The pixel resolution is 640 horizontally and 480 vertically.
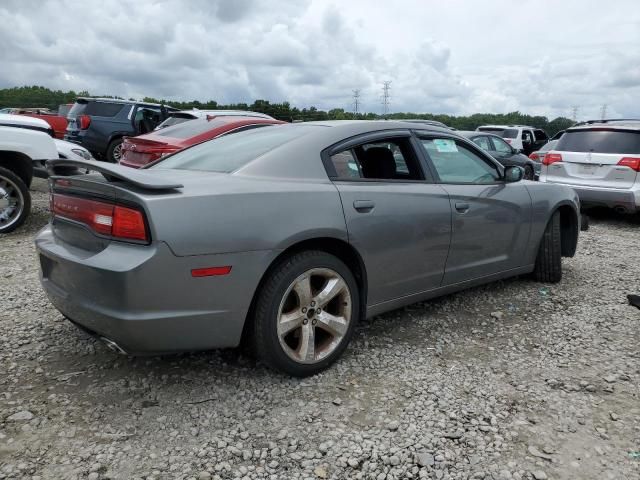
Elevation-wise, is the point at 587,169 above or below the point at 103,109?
below

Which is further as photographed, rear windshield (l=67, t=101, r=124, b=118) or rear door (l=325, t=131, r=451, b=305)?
rear windshield (l=67, t=101, r=124, b=118)

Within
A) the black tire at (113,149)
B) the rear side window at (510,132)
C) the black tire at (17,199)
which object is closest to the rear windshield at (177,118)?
the black tire at (113,149)

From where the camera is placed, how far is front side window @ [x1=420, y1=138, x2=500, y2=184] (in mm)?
3773

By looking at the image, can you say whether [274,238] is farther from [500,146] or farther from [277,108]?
[277,108]

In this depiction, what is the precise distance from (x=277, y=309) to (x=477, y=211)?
6.01 ft

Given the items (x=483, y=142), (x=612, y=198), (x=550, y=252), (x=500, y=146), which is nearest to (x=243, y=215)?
(x=550, y=252)

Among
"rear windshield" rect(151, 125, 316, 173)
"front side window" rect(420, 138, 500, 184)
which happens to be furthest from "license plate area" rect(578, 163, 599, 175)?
"rear windshield" rect(151, 125, 316, 173)

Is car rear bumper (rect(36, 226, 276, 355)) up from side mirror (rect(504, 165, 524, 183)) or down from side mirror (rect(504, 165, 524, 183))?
down

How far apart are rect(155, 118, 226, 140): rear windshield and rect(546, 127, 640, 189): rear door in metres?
5.45

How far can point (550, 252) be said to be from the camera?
15.4 ft

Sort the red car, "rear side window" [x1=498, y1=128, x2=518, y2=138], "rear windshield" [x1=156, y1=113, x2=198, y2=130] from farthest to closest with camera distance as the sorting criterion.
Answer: "rear side window" [x1=498, y1=128, x2=518, y2=138], "rear windshield" [x1=156, y1=113, x2=198, y2=130], the red car

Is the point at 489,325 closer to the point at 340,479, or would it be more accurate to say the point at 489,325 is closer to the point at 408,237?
the point at 408,237

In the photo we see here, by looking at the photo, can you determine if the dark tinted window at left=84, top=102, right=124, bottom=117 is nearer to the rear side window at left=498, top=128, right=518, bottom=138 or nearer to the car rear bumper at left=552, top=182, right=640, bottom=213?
the car rear bumper at left=552, top=182, right=640, bottom=213

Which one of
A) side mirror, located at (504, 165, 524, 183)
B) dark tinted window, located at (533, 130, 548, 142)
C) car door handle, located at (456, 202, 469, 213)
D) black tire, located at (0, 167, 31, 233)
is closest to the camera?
car door handle, located at (456, 202, 469, 213)
